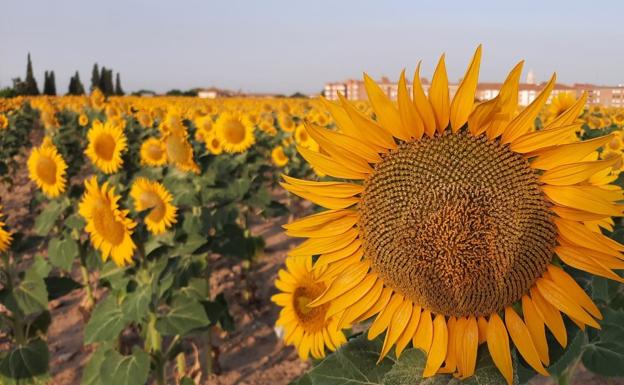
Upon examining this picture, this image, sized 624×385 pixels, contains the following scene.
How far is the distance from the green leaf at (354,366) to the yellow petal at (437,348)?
0.16 m

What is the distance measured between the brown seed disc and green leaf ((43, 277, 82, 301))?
2.71 meters

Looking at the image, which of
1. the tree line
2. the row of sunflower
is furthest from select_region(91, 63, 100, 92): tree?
the row of sunflower

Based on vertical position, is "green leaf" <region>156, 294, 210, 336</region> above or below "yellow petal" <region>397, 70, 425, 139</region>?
below

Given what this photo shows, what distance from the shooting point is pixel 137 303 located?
2.88 meters

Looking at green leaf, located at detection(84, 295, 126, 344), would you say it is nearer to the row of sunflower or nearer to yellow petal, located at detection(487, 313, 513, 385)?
the row of sunflower

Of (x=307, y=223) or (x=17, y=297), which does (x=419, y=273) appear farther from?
(x=17, y=297)

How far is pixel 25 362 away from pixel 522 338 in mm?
2960

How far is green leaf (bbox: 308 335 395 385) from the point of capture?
3.90ft

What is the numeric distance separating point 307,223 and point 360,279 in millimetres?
167

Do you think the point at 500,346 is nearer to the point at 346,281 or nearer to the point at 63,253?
the point at 346,281

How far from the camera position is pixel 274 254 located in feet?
22.7

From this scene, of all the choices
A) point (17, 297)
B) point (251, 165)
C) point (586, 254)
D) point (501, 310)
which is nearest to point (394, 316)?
point (501, 310)

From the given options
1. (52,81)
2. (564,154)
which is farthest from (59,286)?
(52,81)

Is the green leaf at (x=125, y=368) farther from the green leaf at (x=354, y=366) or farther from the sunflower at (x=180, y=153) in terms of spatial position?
the green leaf at (x=354, y=366)
